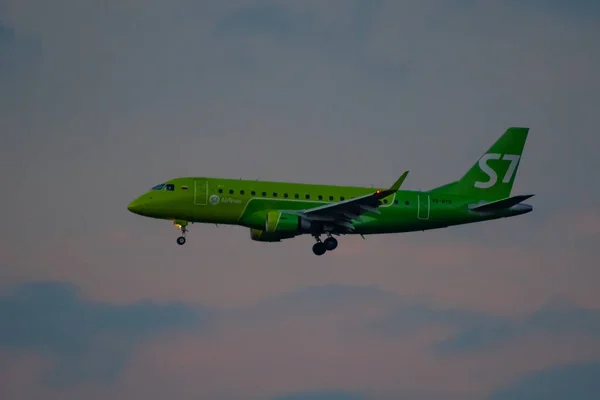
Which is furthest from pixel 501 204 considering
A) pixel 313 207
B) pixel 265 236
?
pixel 265 236

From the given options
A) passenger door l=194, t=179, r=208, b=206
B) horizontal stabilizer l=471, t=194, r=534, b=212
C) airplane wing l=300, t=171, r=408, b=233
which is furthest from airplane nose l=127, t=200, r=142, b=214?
horizontal stabilizer l=471, t=194, r=534, b=212

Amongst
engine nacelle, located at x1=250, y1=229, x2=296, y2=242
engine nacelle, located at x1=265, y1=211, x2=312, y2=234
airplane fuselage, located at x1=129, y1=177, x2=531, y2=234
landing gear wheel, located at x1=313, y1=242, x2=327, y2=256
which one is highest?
airplane fuselage, located at x1=129, y1=177, x2=531, y2=234

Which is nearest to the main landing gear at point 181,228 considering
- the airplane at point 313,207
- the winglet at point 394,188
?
the airplane at point 313,207

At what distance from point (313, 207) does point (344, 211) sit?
2.53m

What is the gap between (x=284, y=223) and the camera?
79.6 m

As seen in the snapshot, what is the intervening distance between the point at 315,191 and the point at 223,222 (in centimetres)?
598

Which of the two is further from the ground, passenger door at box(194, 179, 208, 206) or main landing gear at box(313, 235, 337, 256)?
passenger door at box(194, 179, 208, 206)

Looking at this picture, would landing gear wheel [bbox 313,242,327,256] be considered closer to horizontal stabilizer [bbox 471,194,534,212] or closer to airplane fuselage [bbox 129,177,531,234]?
airplane fuselage [bbox 129,177,531,234]

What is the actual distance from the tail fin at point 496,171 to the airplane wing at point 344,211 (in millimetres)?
7063

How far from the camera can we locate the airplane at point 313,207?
80.3 meters

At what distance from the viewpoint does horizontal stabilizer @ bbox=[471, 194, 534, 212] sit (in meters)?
82.0

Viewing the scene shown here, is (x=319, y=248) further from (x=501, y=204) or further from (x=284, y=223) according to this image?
(x=501, y=204)

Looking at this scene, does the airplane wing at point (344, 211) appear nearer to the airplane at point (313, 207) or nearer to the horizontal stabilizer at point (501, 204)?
the airplane at point (313, 207)

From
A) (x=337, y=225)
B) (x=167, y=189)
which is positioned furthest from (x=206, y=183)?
(x=337, y=225)
